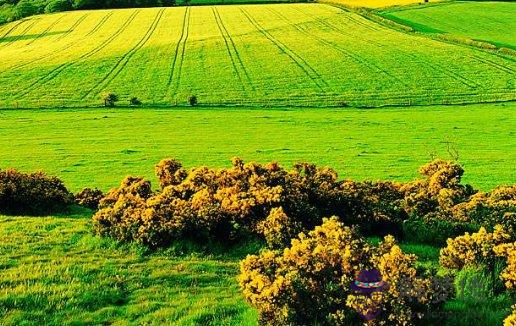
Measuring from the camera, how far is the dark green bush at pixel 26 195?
2258 centimetres

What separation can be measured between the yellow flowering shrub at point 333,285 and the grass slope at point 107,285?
1.07 meters

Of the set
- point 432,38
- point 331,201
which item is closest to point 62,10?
point 432,38

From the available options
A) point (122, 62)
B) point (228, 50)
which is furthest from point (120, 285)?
point (228, 50)

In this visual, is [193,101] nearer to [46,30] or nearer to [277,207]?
[277,207]

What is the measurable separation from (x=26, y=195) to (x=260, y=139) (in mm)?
28416

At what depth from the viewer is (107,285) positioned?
14.1 m

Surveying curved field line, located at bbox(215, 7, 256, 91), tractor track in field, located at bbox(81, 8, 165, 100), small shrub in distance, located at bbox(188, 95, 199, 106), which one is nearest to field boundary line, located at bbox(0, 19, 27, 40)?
tractor track in field, located at bbox(81, 8, 165, 100)

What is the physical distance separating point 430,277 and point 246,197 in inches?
313

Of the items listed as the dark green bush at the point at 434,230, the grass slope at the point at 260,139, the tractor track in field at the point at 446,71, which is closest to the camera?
the dark green bush at the point at 434,230

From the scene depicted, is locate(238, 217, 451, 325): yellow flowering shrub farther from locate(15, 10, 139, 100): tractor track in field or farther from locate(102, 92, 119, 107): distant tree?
locate(15, 10, 139, 100): tractor track in field

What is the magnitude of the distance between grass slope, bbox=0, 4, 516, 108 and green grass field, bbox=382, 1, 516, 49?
9943mm

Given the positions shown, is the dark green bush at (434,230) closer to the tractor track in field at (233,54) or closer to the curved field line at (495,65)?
the tractor track in field at (233,54)

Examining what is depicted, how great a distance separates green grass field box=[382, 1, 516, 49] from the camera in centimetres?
10233

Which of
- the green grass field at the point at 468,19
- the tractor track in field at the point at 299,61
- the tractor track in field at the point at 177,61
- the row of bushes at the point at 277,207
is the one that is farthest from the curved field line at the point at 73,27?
the row of bushes at the point at 277,207
